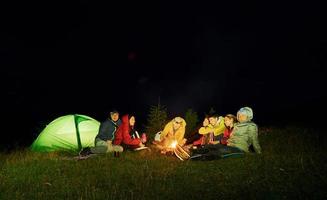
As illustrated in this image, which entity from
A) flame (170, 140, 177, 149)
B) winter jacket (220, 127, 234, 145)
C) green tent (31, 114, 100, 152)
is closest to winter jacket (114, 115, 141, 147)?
flame (170, 140, 177, 149)

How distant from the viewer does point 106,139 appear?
50.8 ft

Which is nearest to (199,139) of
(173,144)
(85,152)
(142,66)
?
(173,144)

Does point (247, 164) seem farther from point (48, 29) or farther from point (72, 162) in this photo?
point (48, 29)

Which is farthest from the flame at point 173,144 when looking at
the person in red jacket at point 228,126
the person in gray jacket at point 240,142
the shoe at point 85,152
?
the shoe at point 85,152

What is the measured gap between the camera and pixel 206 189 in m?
10.3

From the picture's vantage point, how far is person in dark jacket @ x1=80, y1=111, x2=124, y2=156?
1528cm

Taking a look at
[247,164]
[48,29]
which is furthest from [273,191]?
[48,29]

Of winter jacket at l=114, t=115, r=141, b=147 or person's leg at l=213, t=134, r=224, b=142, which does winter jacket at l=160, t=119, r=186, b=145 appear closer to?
winter jacket at l=114, t=115, r=141, b=147

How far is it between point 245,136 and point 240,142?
0.74ft

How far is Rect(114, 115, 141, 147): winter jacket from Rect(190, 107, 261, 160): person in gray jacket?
2082mm

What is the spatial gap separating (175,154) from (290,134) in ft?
18.1

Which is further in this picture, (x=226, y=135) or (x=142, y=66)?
(x=142, y=66)

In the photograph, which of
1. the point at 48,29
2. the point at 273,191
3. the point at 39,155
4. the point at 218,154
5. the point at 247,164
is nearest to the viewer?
the point at 273,191

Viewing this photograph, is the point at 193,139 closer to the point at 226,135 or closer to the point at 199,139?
the point at 199,139
